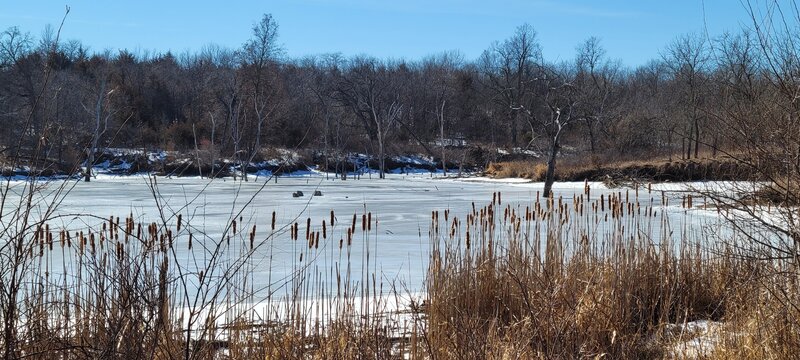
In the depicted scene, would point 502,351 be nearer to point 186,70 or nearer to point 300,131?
point 300,131

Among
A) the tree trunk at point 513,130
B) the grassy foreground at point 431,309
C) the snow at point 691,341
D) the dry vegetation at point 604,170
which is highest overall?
the tree trunk at point 513,130

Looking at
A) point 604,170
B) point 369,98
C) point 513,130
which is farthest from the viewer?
point 513,130

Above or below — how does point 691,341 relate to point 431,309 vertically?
below

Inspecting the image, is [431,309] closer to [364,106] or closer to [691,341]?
[691,341]

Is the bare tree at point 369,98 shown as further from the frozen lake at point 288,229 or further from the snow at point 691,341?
the snow at point 691,341

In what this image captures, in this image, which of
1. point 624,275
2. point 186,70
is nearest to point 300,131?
point 186,70

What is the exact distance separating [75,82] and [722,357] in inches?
1673

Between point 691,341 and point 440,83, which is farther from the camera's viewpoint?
point 440,83

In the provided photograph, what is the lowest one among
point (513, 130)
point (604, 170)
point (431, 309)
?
point (431, 309)

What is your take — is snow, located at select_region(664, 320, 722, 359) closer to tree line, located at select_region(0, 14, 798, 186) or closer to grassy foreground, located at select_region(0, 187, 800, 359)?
grassy foreground, located at select_region(0, 187, 800, 359)

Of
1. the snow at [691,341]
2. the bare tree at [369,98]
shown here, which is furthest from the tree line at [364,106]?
the snow at [691,341]

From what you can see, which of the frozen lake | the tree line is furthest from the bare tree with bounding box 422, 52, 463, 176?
the frozen lake

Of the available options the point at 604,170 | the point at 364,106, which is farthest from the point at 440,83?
the point at 604,170

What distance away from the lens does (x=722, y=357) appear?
12.7ft
